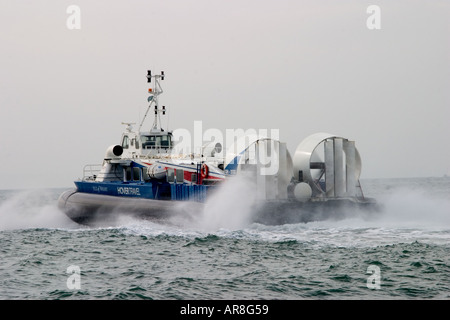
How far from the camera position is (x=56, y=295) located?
10375mm

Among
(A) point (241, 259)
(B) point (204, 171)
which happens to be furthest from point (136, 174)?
(A) point (241, 259)

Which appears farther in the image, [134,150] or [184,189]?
[134,150]

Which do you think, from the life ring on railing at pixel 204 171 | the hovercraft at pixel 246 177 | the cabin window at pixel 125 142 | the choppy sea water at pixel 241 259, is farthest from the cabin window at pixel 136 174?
the life ring on railing at pixel 204 171

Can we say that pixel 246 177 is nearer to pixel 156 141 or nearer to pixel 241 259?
pixel 241 259

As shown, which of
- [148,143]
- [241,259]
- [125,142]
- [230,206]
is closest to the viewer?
[241,259]

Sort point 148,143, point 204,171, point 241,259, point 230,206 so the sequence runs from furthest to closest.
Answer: point 148,143 < point 204,171 < point 230,206 < point 241,259

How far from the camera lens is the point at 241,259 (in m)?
13.3

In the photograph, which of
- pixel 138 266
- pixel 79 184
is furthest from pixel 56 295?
pixel 79 184

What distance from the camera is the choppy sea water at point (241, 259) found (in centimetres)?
1040

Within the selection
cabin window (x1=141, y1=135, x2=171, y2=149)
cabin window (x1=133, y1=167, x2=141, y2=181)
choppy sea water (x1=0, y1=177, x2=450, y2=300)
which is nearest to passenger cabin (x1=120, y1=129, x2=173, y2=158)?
cabin window (x1=141, y1=135, x2=171, y2=149)

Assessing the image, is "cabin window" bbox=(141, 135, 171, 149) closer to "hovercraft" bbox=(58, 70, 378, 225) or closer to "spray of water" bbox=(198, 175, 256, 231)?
"hovercraft" bbox=(58, 70, 378, 225)

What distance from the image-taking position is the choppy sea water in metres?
10.4
